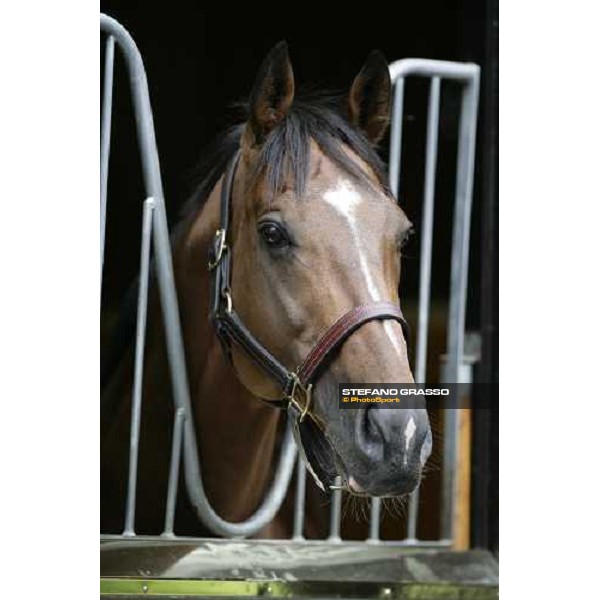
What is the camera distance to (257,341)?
11.6 ft

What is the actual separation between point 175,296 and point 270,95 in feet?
2.23

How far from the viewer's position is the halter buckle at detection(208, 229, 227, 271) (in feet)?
12.0

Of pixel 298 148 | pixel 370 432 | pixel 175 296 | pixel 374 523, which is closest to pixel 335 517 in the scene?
pixel 374 523

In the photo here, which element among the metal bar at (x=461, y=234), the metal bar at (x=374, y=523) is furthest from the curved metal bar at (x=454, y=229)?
the metal bar at (x=374, y=523)

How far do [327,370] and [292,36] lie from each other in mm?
1072

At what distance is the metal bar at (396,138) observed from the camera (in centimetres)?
392

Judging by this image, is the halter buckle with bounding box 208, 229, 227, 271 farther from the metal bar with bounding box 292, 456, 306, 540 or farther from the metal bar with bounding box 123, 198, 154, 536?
the metal bar with bounding box 292, 456, 306, 540
